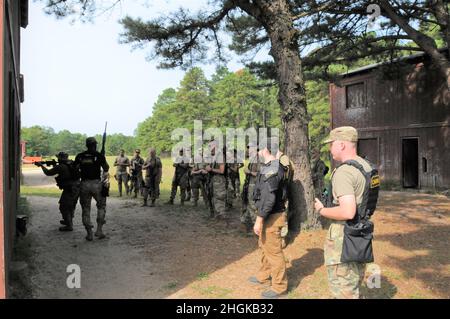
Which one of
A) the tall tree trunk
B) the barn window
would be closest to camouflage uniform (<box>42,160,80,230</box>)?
the tall tree trunk

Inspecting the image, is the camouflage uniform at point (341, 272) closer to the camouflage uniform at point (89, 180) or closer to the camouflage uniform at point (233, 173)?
the camouflage uniform at point (89, 180)

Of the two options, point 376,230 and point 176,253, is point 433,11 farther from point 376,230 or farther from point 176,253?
point 176,253

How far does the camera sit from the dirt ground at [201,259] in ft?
16.2

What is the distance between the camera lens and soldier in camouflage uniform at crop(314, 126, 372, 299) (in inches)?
132

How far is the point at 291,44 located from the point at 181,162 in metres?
5.78

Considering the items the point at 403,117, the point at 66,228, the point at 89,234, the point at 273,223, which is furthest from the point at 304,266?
the point at 403,117

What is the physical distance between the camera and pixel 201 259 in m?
6.43

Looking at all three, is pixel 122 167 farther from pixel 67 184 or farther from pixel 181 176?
pixel 67 184

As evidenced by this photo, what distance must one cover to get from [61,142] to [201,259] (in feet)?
379

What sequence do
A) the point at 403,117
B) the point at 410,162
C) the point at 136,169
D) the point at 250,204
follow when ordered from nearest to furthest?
the point at 250,204 → the point at 136,169 → the point at 403,117 → the point at 410,162

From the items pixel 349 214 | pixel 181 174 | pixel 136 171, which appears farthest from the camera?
pixel 136 171

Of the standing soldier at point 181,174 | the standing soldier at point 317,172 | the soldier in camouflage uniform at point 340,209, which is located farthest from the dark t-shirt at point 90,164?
the standing soldier at point 317,172

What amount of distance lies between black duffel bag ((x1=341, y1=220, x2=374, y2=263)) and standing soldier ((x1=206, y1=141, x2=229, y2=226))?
580 centimetres

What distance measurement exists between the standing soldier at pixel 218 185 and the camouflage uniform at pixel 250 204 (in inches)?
38.8
